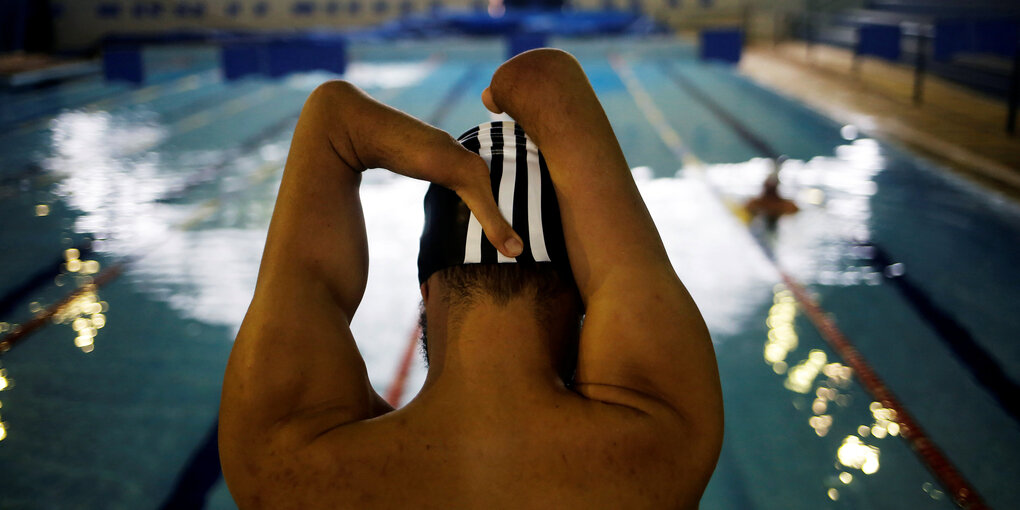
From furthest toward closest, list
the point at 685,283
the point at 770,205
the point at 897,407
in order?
1. the point at 770,205
2. the point at 685,283
3. the point at 897,407

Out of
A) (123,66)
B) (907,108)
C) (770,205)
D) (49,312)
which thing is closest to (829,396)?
(770,205)

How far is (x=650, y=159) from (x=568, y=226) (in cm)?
370

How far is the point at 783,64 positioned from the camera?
9023 millimetres

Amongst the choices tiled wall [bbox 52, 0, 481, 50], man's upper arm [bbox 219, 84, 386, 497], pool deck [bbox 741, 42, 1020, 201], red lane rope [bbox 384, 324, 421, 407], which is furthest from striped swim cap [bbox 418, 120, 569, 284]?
tiled wall [bbox 52, 0, 481, 50]

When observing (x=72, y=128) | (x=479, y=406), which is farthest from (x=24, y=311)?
(x=72, y=128)

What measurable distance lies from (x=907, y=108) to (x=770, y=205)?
11.0ft

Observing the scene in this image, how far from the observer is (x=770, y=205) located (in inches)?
140

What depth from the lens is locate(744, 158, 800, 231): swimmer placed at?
3489 mm

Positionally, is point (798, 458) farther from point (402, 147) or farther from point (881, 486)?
point (402, 147)

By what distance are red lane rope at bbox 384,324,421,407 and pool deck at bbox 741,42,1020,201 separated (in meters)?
3.26

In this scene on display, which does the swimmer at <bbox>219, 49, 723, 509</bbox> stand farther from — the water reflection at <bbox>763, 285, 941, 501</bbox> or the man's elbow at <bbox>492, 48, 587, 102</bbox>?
the water reflection at <bbox>763, 285, 941, 501</bbox>

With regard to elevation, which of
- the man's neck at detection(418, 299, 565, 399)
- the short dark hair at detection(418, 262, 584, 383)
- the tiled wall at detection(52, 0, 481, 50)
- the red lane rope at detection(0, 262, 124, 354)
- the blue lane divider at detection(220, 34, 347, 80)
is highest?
the tiled wall at detection(52, 0, 481, 50)

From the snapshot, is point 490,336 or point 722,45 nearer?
point 490,336

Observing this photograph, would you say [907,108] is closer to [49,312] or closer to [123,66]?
[49,312]
